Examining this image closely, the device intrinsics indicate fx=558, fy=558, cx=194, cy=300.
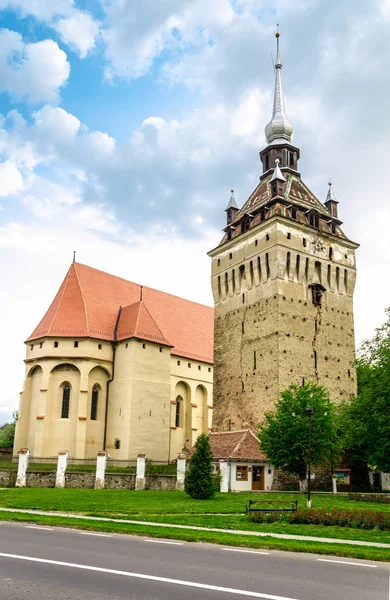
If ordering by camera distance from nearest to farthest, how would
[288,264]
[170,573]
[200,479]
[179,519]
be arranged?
[170,573], [179,519], [200,479], [288,264]

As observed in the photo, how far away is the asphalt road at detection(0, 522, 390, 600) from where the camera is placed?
23.6 feet

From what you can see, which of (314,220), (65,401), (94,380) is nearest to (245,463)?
(94,380)

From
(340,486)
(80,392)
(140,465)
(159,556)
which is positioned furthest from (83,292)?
(159,556)

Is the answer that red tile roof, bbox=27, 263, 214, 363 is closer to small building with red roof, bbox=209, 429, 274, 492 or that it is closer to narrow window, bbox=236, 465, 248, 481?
small building with red roof, bbox=209, 429, 274, 492

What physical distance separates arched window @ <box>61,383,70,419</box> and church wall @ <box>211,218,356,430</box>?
12005mm

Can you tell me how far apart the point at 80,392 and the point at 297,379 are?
1622 centimetres

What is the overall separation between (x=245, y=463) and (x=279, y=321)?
1102 centimetres

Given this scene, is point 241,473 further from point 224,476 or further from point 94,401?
point 94,401

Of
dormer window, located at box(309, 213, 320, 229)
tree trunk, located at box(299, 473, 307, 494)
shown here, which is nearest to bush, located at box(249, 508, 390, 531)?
tree trunk, located at box(299, 473, 307, 494)

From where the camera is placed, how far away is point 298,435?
33.6m

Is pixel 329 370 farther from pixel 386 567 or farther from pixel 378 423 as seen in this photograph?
pixel 386 567

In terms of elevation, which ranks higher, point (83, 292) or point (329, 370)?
point (83, 292)

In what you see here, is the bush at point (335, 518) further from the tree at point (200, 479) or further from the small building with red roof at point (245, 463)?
the small building with red roof at point (245, 463)

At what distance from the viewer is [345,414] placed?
3606cm
